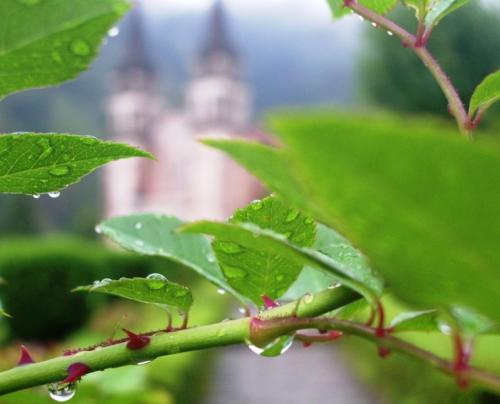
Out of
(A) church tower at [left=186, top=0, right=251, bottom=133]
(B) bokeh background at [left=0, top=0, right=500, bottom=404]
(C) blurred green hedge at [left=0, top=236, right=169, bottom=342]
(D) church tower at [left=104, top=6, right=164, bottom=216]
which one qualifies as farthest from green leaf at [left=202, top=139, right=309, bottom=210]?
(D) church tower at [left=104, top=6, right=164, bottom=216]

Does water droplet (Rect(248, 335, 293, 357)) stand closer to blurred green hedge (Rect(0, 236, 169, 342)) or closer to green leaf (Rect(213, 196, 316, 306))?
green leaf (Rect(213, 196, 316, 306))

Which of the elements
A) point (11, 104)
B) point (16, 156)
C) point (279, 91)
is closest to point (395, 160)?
point (16, 156)

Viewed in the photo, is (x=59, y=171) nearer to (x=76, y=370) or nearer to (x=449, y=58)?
(x=76, y=370)

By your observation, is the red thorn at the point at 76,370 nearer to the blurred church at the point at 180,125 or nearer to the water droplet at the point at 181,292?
the water droplet at the point at 181,292

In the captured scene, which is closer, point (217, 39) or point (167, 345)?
point (167, 345)

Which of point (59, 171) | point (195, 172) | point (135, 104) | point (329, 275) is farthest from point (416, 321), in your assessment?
point (135, 104)

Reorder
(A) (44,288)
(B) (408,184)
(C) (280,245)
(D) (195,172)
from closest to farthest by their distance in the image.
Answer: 1. (B) (408,184)
2. (C) (280,245)
3. (A) (44,288)
4. (D) (195,172)

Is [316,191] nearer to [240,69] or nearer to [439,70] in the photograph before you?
[439,70]

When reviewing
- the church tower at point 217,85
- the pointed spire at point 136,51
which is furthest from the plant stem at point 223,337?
the pointed spire at point 136,51
